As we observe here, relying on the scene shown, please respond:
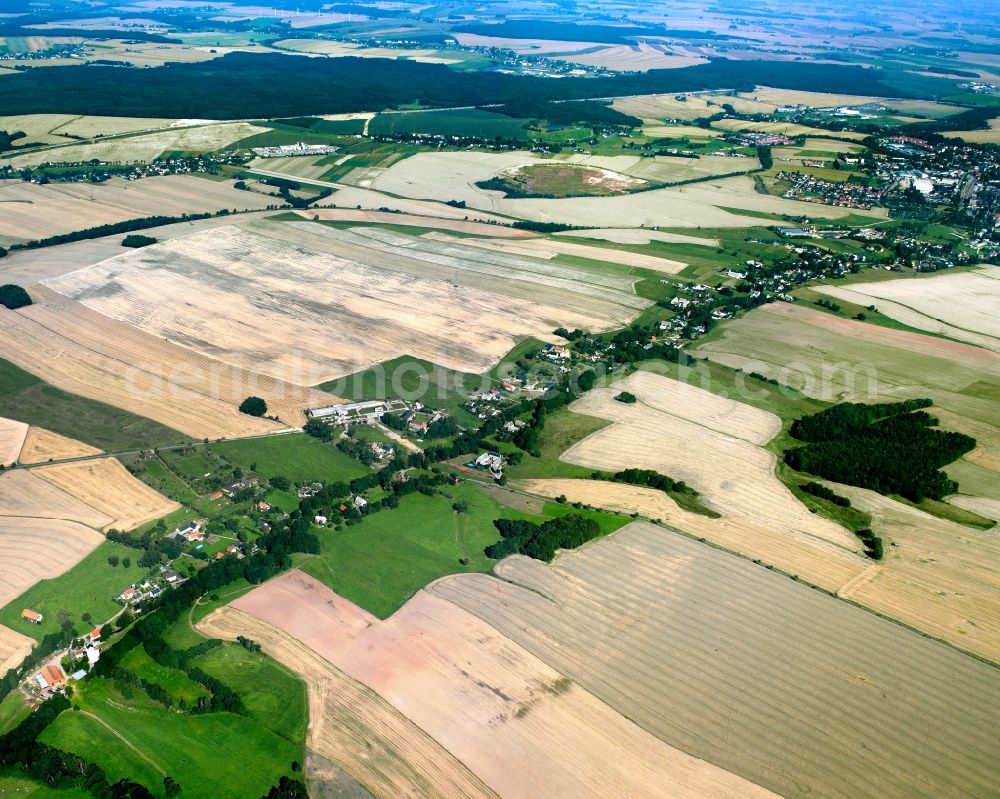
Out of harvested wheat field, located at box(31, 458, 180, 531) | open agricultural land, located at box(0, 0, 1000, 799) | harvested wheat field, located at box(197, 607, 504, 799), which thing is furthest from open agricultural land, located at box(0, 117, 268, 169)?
harvested wheat field, located at box(197, 607, 504, 799)

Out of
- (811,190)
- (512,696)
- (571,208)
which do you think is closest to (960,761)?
(512,696)

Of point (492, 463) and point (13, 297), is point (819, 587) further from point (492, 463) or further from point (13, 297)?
point (13, 297)

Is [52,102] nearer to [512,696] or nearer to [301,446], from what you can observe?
[301,446]

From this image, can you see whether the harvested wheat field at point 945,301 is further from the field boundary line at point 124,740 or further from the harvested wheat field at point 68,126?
the harvested wheat field at point 68,126

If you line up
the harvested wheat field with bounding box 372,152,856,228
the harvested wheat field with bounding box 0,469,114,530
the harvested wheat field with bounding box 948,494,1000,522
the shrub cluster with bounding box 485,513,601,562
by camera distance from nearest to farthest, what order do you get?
the shrub cluster with bounding box 485,513,601,562 → the harvested wheat field with bounding box 0,469,114,530 → the harvested wheat field with bounding box 948,494,1000,522 → the harvested wheat field with bounding box 372,152,856,228

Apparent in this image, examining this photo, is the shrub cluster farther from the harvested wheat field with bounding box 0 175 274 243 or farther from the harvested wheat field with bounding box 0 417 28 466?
the harvested wheat field with bounding box 0 175 274 243
